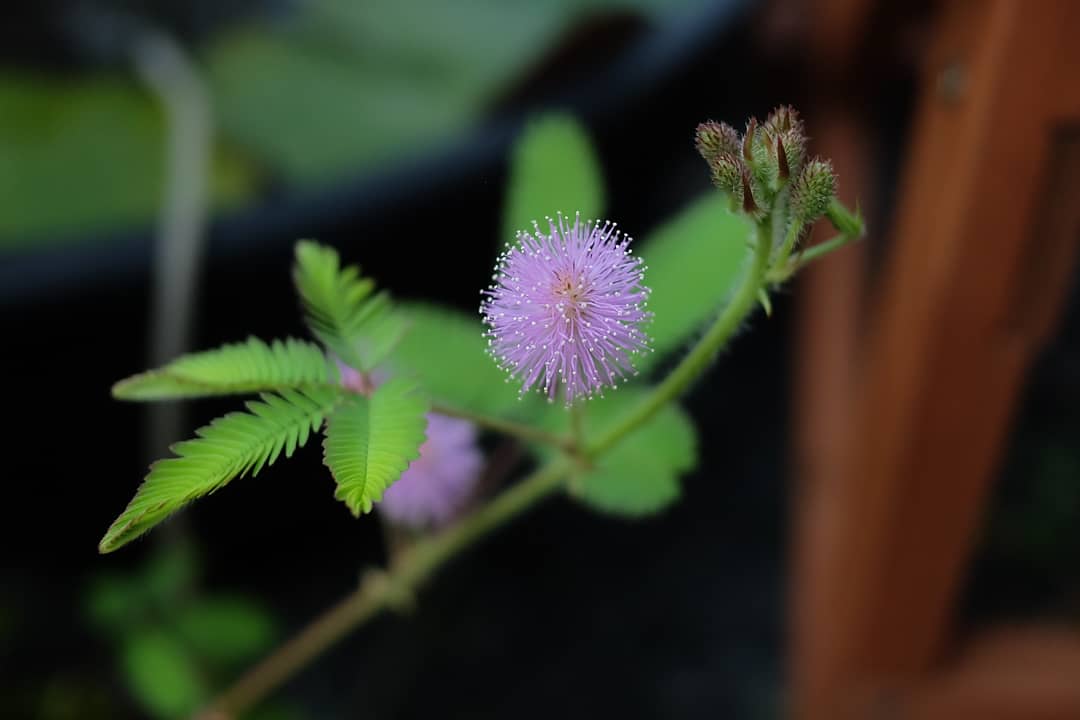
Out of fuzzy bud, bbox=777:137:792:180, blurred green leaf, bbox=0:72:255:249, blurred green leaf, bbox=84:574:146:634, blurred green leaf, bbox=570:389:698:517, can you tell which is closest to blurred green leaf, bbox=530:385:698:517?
blurred green leaf, bbox=570:389:698:517

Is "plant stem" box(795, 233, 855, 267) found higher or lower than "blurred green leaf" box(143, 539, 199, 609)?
lower

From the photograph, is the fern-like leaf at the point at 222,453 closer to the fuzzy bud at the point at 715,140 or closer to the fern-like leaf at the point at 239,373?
the fern-like leaf at the point at 239,373

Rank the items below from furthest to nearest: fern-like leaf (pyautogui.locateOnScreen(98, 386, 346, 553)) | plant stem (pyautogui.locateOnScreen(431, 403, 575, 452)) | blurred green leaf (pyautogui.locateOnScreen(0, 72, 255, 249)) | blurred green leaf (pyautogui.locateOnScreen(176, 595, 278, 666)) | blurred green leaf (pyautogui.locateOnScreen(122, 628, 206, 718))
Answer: blurred green leaf (pyautogui.locateOnScreen(0, 72, 255, 249))
blurred green leaf (pyautogui.locateOnScreen(176, 595, 278, 666))
blurred green leaf (pyautogui.locateOnScreen(122, 628, 206, 718))
plant stem (pyautogui.locateOnScreen(431, 403, 575, 452))
fern-like leaf (pyautogui.locateOnScreen(98, 386, 346, 553))

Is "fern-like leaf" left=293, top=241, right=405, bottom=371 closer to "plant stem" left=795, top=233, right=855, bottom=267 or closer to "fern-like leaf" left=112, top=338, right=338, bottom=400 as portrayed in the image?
"fern-like leaf" left=112, top=338, right=338, bottom=400

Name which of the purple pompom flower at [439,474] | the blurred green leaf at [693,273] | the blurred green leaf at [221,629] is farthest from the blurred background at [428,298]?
the purple pompom flower at [439,474]

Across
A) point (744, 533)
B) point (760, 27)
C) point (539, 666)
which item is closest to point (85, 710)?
point (539, 666)

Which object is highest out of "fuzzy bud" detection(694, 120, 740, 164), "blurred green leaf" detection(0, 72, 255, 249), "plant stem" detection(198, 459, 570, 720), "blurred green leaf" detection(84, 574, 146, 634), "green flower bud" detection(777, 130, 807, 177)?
"blurred green leaf" detection(0, 72, 255, 249)

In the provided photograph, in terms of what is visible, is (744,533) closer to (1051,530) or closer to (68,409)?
(1051,530)
